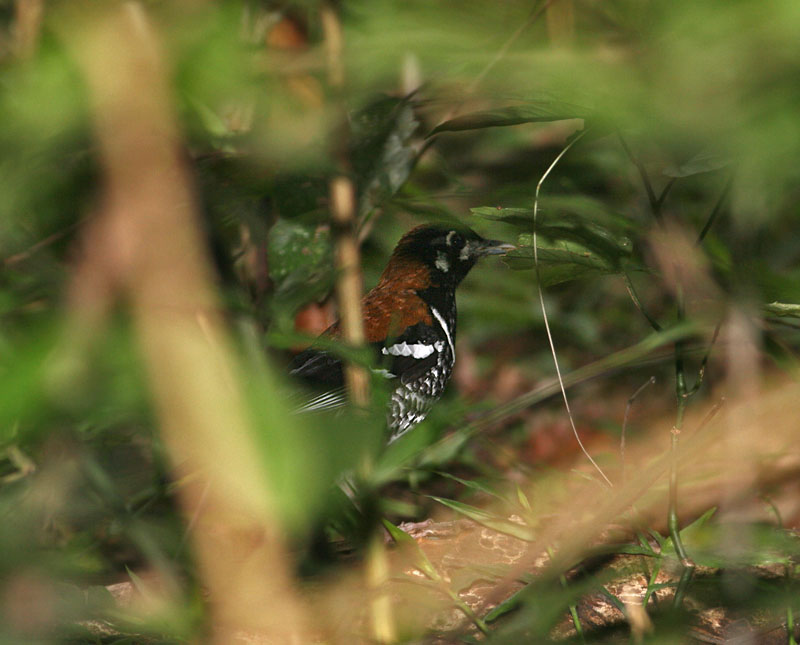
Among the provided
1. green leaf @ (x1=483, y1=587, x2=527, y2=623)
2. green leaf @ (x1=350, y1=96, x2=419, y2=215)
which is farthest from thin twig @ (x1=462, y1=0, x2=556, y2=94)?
green leaf @ (x1=483, y1=587, x2=527, y2=623)

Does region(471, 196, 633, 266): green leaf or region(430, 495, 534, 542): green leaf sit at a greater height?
region(471, 196, 633, 266): green leaf

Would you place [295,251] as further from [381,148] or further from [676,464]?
[676,464]

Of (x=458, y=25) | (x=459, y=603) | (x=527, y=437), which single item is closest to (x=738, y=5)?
(x=458, y=25)

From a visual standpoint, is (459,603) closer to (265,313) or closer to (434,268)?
(265,313)

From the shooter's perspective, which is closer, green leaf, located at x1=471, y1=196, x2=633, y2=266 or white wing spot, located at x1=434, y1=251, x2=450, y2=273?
green leaf, located at x1=471, y1=196, x2=633, y2=266

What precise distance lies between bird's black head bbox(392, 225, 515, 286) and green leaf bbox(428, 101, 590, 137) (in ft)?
2.47

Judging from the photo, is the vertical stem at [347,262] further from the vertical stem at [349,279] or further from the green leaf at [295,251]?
the green leaf at [295,251]

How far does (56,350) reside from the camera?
664mm

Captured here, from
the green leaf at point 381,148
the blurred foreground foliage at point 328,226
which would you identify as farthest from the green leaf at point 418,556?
the green leaf at point 381,148

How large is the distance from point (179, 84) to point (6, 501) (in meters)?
1.43

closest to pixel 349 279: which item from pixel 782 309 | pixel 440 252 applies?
pixel 782 309

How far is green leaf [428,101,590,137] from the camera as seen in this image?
114cm

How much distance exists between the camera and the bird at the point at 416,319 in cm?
177

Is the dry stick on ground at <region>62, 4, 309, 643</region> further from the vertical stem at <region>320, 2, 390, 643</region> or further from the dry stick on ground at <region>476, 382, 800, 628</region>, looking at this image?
the dry stick on ground at <region>476, 382, 800, 628</region>
